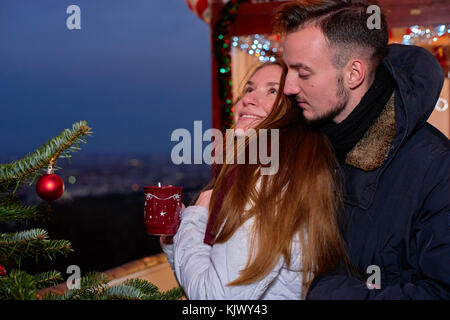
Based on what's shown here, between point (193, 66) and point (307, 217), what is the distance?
387 cm

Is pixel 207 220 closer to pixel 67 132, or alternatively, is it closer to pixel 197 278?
pixel 197 278

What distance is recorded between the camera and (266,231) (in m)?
1.11

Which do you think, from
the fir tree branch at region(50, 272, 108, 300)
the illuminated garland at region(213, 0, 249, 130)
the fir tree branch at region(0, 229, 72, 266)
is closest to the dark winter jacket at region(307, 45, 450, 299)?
the fir tree branch at region(50, 272, 108, 300)

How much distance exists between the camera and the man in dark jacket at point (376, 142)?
1132 mm

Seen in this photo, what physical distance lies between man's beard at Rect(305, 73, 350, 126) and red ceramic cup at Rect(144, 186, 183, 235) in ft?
1.64

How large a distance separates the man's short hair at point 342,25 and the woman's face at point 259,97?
0.33 metres

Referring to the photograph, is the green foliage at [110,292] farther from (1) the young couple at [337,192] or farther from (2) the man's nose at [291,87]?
(2) the man's nose at [291,87]

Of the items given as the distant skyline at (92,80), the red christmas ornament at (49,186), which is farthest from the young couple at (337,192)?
the distant skyline at (92,80)

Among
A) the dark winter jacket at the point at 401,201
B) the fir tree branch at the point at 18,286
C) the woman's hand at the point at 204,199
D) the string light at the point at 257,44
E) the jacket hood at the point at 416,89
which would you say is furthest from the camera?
the string light at the point at 257,44

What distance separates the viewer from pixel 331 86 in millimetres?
1381

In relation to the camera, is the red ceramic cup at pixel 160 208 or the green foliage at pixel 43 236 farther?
the red ceramic cup at pixel 160 208

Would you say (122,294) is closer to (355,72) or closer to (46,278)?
(46,278)

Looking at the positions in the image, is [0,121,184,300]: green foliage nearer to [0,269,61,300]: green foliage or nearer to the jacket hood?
[0,269,61,300]: green foliage
